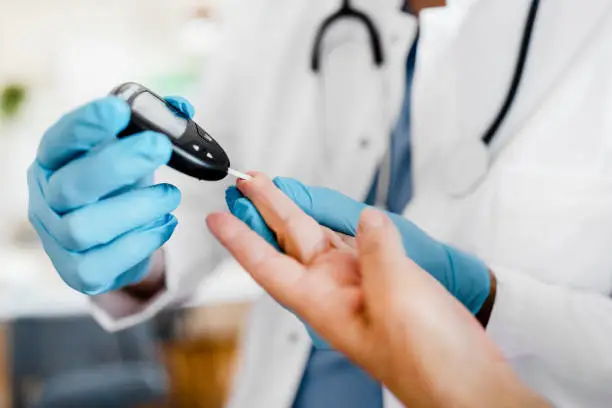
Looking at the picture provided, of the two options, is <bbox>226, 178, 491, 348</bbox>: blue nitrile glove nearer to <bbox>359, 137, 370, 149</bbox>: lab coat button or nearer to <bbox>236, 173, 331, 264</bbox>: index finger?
<bbox>236, 173, 331, 264</bbox>: index finger

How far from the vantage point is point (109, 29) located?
91.1 inches

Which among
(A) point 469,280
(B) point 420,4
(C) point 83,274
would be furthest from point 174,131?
(B) point 420,4

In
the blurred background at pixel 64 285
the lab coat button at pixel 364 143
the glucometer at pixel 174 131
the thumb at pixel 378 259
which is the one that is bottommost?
the blurred background at pixel 64 285

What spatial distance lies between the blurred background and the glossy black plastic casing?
0.84 metres

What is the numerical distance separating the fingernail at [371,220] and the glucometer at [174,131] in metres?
0.12

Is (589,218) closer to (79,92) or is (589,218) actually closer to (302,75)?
(302,75)

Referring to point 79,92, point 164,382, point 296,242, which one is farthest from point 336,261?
point 79,92

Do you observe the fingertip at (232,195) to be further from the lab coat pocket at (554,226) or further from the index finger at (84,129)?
the lab coat pocket at (554,226)

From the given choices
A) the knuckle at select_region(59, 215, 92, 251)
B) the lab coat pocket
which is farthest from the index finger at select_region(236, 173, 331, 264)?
the lab coat pocket

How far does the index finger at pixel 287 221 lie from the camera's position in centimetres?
42

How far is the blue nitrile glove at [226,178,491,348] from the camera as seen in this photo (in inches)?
18.2

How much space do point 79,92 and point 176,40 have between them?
16.9 inches

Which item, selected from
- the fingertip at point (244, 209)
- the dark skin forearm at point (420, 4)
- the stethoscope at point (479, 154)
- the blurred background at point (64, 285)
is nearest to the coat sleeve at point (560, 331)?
the stethoscope at point (479, 154)

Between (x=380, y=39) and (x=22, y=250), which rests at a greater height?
(x=380, y=39)
